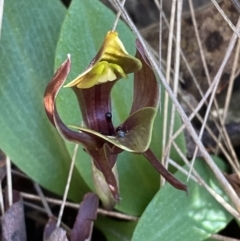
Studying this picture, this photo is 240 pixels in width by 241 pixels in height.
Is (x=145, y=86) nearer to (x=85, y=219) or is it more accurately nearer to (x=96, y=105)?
(x=96, y=105)

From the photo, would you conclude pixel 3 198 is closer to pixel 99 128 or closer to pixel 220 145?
pixel 99 128

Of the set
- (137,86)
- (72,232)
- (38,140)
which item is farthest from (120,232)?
(137,86)

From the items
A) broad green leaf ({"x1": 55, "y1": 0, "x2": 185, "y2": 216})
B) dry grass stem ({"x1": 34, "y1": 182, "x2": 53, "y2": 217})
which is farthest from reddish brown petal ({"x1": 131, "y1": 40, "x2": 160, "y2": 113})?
dry grass stem ({"x1": 34, "y1": 182, "x2": 53, "y2": 217})

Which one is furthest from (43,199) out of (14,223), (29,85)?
(29,85)

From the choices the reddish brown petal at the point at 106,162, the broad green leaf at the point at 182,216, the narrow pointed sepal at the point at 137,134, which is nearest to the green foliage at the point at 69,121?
the broad green leaf at the point at 182,216

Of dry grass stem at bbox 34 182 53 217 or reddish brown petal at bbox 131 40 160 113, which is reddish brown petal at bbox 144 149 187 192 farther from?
dry grass stem at bbox 34 182 53 217

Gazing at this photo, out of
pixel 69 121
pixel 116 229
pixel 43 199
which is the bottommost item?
pixel 116 229

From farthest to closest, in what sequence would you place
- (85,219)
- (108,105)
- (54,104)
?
(85,219)
(108,105)
(54,104)
